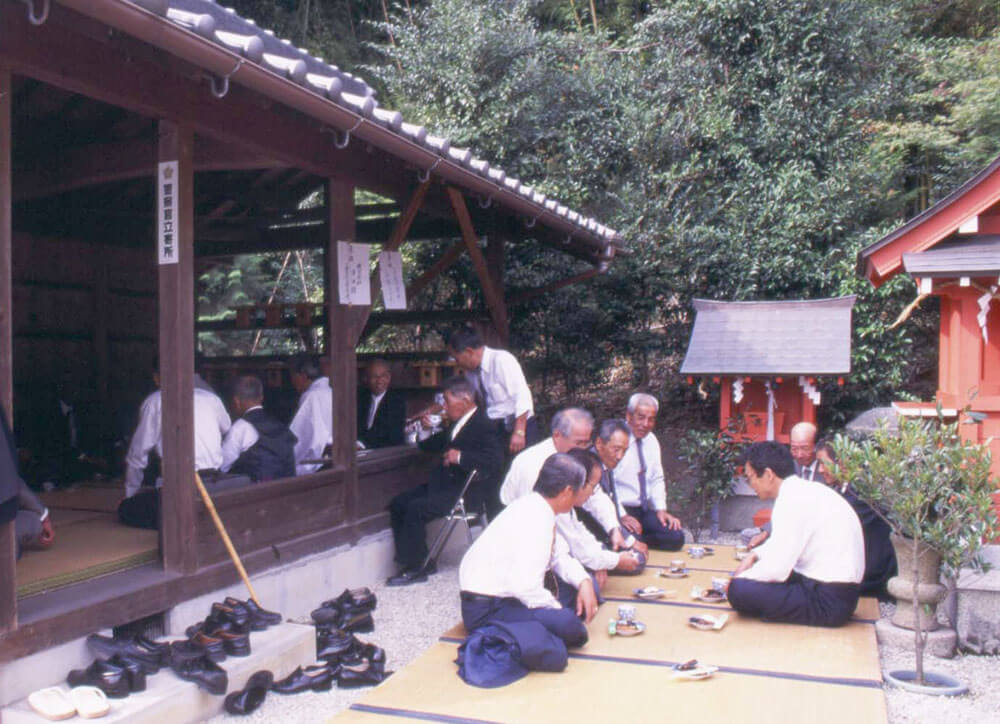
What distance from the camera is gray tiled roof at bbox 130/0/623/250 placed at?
3.69 metres

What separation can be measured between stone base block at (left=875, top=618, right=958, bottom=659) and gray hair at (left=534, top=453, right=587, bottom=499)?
227cm

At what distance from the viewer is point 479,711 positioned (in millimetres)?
3967

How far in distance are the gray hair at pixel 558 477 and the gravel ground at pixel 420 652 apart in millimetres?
1413

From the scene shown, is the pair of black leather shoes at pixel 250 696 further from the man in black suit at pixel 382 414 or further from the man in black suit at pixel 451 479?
the man in black suit at pixel 382 414

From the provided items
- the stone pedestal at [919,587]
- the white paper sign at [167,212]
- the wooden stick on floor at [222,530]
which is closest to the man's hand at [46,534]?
the wooden stick on floor at [222,530]

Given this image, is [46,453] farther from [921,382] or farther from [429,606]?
[921,382]

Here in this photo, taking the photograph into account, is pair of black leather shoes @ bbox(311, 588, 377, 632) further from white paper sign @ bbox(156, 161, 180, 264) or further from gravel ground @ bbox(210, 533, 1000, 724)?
white paper sign @ bbox(156, 161, 180, 264)

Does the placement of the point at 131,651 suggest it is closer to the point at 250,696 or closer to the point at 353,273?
the point at 250,696

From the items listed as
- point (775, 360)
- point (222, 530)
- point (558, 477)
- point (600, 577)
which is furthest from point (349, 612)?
point (775, 360)

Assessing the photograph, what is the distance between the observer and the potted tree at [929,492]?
4.63m

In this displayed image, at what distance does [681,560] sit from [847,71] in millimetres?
8767

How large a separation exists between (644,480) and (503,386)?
5.21ft

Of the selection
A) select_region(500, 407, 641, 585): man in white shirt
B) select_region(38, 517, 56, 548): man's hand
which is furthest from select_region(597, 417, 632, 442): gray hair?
select_region(38, 517, 56, 548): man's hand

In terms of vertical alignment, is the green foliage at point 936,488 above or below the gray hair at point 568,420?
below
